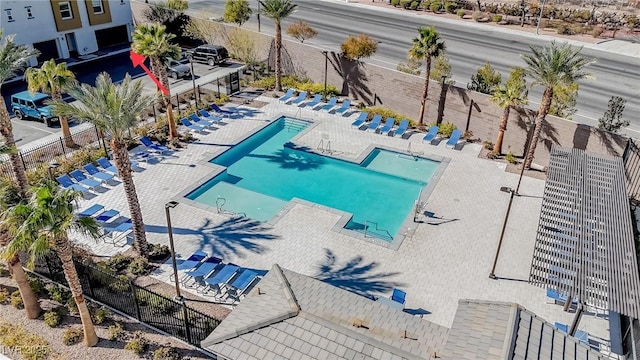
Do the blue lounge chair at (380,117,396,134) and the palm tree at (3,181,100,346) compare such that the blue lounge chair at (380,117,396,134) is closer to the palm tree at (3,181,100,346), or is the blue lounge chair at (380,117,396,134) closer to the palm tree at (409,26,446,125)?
the palm tree at (409,26,446,125)

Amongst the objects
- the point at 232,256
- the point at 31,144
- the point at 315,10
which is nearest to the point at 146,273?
the point at 232,256

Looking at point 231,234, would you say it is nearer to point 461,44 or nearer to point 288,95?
point 288,95

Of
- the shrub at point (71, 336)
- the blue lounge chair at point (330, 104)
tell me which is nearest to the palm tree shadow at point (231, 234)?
the shrub at point (71, 336)

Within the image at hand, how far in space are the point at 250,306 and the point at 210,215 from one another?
10.9 m

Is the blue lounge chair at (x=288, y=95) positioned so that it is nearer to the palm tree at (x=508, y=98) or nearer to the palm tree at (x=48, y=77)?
the palm tree at (x=48, y=77)

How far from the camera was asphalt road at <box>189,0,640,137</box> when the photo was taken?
3606 cm

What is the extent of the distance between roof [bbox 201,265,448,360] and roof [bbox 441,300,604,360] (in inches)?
41.4

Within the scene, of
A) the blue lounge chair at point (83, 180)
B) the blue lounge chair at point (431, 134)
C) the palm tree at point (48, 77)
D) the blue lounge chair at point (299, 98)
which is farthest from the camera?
the blue lounge chair at point (299, 98)

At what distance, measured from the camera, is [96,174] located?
2652 cm

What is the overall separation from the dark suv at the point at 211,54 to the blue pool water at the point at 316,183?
14.3 metres

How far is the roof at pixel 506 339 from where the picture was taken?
36.2 ft

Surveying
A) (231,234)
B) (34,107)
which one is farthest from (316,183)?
(34,107)

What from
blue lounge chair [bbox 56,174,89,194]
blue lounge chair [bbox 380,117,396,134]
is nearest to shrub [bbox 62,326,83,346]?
blue lounge chair [bbox 56,174,89,194]

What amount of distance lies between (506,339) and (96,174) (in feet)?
75.0
